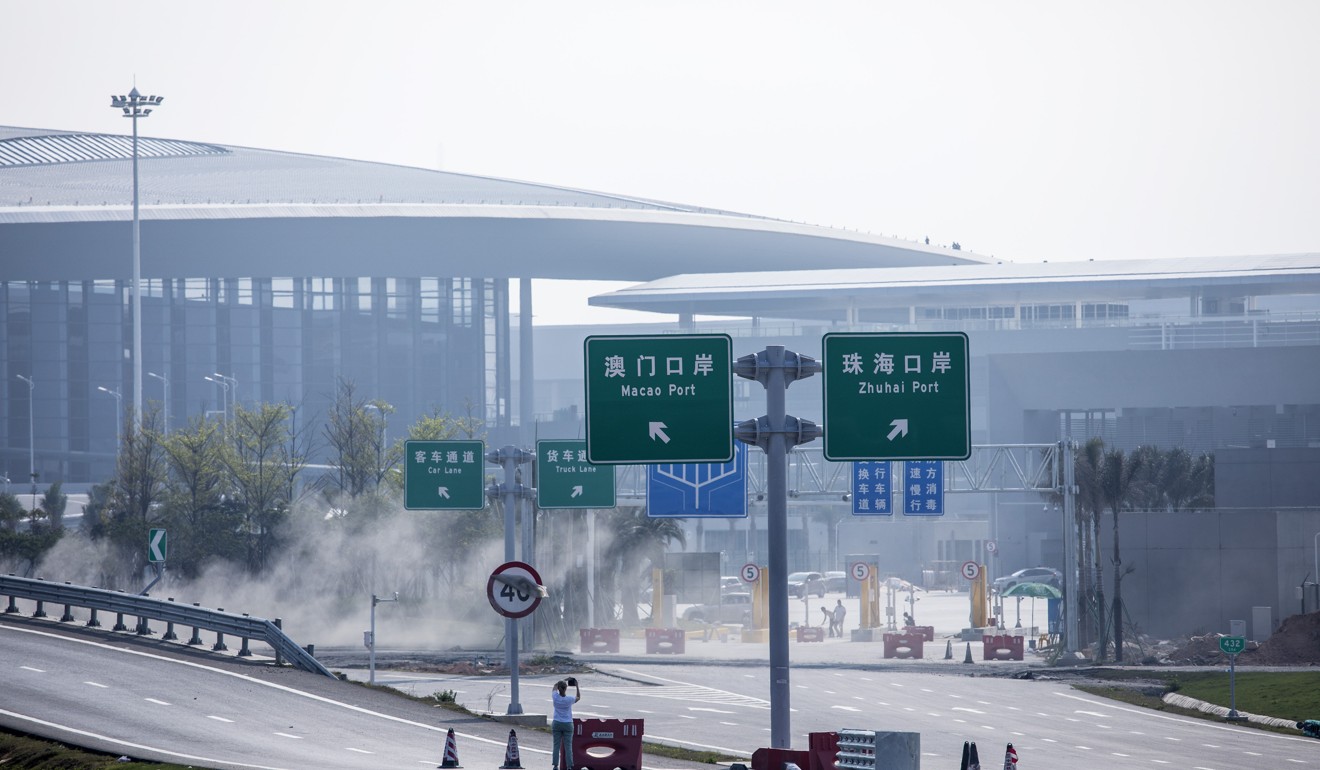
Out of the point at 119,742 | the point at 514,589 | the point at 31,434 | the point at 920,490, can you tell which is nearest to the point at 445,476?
the point at 920,490

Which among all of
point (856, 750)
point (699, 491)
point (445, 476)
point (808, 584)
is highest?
point (445, 476)

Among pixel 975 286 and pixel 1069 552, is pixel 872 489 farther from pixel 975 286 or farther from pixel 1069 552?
pixel 975 286

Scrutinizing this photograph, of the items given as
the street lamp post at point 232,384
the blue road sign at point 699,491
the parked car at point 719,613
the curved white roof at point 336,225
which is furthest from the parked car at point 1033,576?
the street lamp post at point 232,384

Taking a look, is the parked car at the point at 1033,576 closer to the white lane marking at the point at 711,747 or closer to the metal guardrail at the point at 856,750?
the white lane marking at the point at 711,747

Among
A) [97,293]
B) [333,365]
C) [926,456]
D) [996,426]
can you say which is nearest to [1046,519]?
[996,426]

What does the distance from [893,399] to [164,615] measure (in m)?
22.5

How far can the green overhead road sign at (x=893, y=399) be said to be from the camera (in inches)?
687

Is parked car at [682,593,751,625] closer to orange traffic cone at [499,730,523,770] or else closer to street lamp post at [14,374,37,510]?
orange traffic cone at [499,730,523,770]

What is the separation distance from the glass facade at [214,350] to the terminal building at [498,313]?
156mm

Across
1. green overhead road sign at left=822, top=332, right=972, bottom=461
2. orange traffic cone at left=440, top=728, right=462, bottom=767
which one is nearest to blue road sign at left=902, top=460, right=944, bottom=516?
orange traffic cone at left=440, top=728, right=462, bottom=767

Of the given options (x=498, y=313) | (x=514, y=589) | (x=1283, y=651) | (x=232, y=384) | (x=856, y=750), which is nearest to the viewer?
(x=856, y=750)

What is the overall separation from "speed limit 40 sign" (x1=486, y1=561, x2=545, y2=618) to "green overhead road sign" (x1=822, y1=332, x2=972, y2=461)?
5.31 m

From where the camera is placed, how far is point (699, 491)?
47.1 m

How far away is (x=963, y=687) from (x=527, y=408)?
251 ft
